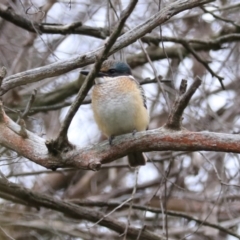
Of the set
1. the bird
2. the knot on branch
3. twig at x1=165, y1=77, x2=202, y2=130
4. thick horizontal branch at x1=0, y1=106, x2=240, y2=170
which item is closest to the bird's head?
the bird

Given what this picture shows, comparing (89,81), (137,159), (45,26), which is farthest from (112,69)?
(89,81)

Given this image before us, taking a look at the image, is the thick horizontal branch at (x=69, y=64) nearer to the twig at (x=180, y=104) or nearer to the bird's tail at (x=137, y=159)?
the twig at (x=180, y=104)

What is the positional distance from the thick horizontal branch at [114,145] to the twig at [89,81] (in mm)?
102

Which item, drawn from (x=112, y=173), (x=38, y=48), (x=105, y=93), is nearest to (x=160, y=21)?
(x=105, y=93)

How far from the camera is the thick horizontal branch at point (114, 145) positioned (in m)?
3.20

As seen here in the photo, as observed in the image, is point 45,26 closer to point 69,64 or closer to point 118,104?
point 118,104

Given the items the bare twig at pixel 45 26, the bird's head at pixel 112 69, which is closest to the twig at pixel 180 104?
the bird's head at pixel 112 69

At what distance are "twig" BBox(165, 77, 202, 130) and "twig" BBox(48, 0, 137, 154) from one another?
44 centimetres

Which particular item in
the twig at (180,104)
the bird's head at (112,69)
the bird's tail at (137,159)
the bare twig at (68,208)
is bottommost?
the twig at (180,104)

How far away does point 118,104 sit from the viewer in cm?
417

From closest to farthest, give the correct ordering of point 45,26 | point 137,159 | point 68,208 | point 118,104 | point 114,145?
point 114,145
point 118,104
point 137,159
point 68,208
point 45,26

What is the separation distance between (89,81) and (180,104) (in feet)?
1.56

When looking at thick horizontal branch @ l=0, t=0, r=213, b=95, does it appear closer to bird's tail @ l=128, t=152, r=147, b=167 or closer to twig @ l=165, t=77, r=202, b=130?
twig @ l=165, t=77, r=202, b=130

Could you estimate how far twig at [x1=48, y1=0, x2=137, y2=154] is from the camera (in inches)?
109
